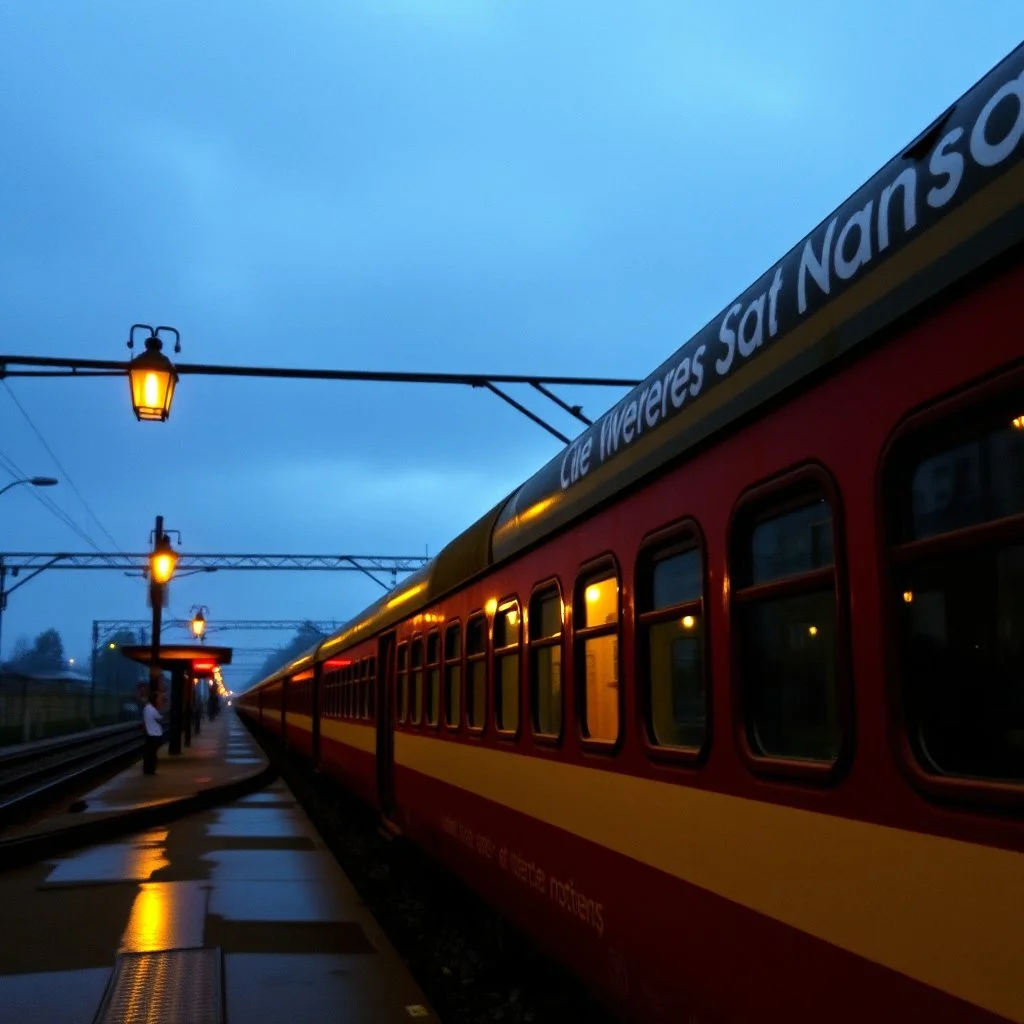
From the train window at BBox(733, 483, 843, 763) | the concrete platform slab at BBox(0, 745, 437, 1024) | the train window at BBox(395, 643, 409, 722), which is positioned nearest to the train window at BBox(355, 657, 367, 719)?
the concrete platform slab at BBox(0, 745, 437, 1024)

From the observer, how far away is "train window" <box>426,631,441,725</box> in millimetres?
9812

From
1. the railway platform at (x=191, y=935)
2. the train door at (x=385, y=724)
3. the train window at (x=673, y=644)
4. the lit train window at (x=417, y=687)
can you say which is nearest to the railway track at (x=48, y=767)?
the railway platform at (x=191, y=935)

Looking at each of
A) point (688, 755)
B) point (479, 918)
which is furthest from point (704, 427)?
point (479, 918)

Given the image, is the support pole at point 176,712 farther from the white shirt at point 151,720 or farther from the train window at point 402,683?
the train window at point 402,683

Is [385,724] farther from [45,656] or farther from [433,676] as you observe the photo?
[45,656]

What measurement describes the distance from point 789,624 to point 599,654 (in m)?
1.87

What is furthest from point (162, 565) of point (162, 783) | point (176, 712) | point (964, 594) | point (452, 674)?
point (964, 594)

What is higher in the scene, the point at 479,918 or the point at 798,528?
the point at 798,528

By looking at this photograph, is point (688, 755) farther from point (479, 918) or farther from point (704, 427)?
point (479, 918)

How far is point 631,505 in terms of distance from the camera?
502 centimetres

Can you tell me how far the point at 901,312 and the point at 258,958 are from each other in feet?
19.2

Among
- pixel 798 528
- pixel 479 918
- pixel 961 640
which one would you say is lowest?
pixel 479 918

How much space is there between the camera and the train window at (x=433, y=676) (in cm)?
981

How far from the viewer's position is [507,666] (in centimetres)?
727
